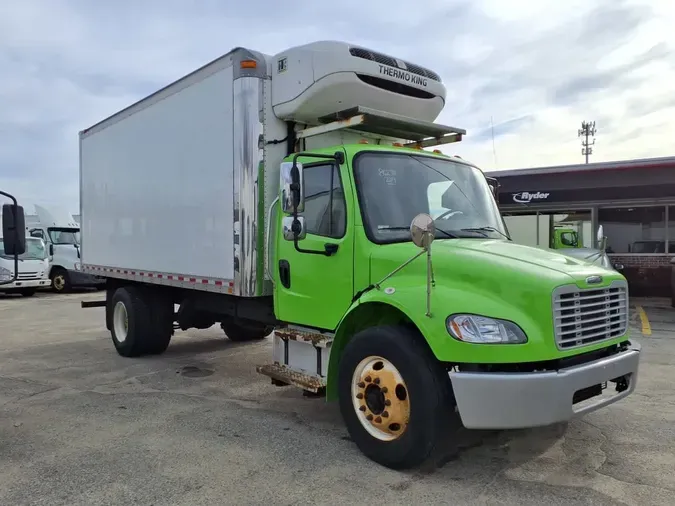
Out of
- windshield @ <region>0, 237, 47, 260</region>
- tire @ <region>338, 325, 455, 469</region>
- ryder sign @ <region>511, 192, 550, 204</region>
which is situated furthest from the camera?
windshield @ <region>0, 237, 47, 260</region>

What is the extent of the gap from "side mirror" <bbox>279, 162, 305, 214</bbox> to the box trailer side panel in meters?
1.22

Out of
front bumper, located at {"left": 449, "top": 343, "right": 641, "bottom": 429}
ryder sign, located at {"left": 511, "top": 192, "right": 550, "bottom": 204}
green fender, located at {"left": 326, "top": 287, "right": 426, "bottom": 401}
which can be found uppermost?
ryder sign, located at {"left": 511, "top": 192, "right": 550, "bottom": 204}

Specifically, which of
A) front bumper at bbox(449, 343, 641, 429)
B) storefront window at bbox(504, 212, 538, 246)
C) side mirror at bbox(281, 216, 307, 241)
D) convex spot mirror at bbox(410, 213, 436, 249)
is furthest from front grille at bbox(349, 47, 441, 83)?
storefront window at bbox(504, 212, 538, 246)

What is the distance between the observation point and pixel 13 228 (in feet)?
16.1

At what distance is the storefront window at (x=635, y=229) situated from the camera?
16219 mm

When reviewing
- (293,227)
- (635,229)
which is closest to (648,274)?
(635,229)

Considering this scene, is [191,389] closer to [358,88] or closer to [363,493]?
[363,493]

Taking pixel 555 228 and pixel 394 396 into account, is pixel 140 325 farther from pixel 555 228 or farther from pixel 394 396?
pixel 555 228

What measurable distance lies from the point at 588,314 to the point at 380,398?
5.13 ft

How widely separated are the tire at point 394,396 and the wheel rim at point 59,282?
18.0m

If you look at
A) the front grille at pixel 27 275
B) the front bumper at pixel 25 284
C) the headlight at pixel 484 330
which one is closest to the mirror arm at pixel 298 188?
the headlight at pixel 484 330

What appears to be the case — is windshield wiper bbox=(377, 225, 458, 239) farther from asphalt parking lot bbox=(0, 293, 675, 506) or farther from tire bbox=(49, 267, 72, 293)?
tire bbox=(49, 267, 72, 293)

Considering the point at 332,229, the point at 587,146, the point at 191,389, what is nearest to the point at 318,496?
the point at 332,229

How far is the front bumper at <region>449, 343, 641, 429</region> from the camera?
3.56 meters
